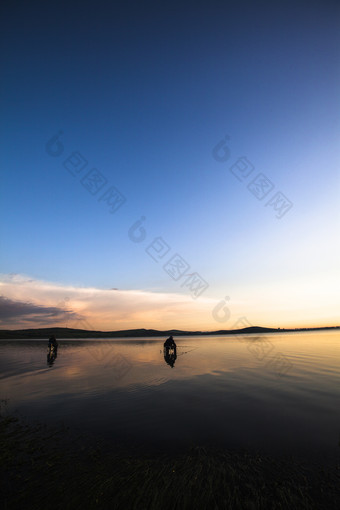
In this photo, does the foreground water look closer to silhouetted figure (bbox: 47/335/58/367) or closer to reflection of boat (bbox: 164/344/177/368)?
reflection of boat (bbox: 164/344/177/368)

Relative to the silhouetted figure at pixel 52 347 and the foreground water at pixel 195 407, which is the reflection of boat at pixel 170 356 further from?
the silhouetted figure at pixel 52 347

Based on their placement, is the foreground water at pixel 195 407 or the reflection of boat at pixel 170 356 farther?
the reflection of boat at pixel 170 356

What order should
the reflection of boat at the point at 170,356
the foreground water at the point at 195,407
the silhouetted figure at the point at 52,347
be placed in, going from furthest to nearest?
the silhouetted figure at the point at 52,347 < the reflection of boat at the point at 170,356 < the foreground water at the point at 195,407

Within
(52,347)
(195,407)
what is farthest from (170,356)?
(195,407)

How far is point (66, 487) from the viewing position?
212 inches

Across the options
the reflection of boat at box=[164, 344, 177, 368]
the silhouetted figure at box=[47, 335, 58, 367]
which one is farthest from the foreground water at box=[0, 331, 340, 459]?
the silhouetted figure at box=[47, 335, 58, 367]

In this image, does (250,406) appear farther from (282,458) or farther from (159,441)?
(159,441)

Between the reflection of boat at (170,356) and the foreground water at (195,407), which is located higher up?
the reflection of boat at (170,356)

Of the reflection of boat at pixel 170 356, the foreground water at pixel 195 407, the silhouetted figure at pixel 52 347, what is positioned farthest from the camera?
the silhouetted figure at pixel 52 347

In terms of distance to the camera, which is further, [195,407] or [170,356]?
[170,356]

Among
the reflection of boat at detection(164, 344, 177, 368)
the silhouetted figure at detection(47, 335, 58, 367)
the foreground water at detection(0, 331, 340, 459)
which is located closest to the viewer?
the foreground water at detection(0, 331, 340, 459)

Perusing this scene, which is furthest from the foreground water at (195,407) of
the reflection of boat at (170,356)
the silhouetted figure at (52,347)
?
the silhouetted figure at (52,347)

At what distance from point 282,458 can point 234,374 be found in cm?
1383

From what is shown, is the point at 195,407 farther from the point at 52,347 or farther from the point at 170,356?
the point at 52,347
